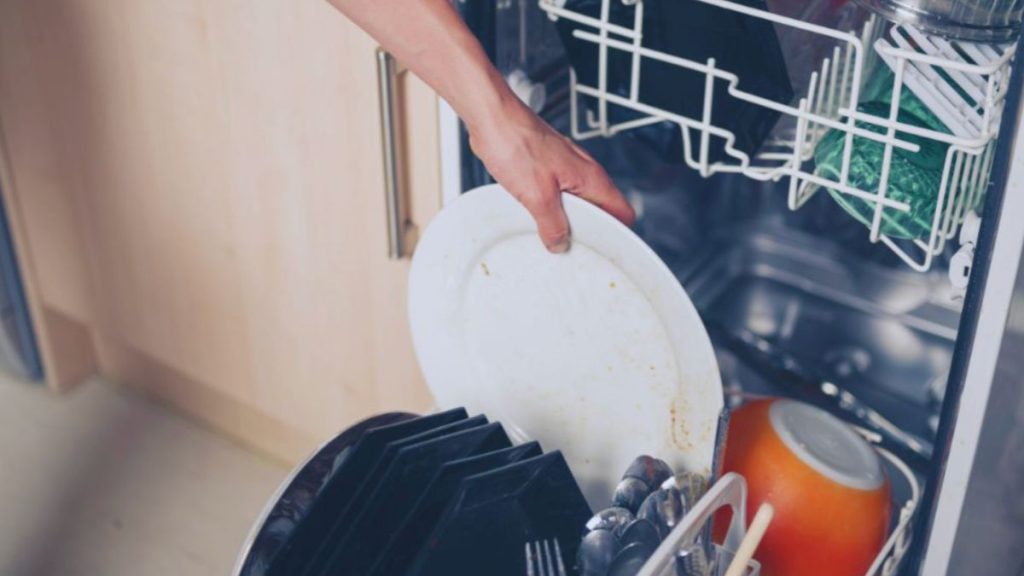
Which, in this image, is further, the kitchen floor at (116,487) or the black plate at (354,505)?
the kitchen floor at (116,487)

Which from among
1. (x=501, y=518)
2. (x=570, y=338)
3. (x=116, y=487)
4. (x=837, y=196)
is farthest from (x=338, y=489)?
(x=116, y=487)

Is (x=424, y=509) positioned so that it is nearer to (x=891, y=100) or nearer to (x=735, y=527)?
(x=735, y=527)

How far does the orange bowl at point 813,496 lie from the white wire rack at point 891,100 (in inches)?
7.7

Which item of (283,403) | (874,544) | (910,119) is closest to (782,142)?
(910,119)

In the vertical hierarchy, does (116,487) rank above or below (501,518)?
below

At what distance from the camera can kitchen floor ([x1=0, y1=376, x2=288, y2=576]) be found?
150cm

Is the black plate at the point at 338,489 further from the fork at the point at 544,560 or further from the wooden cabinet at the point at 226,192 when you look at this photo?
the wooden cabinet at the point at 226,192

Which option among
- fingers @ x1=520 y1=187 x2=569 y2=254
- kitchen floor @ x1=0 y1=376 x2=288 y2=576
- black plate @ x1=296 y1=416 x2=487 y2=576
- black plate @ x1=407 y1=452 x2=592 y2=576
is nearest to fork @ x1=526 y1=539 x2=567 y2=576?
black plate @ x1=407 y1=452 x2=592 y2=576

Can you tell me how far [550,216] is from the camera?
940mm

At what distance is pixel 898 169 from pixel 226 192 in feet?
2.43

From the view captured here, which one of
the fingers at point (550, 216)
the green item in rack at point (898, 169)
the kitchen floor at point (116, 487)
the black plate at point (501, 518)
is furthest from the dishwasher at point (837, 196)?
the kitchen floor at point (116, 487)

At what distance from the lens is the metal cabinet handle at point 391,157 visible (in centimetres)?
109

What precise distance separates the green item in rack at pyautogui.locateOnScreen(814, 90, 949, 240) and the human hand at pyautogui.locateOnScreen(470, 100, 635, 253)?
0.19m

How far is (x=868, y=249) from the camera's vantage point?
4.36 feet
